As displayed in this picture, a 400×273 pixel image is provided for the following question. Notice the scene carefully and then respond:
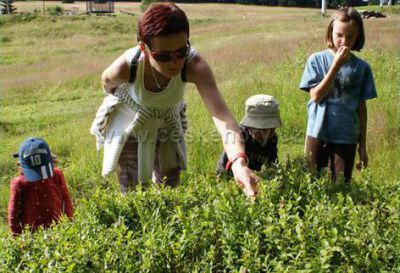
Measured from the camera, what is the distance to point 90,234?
2.42 metres

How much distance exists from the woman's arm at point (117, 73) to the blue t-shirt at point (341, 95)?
1.59 metres

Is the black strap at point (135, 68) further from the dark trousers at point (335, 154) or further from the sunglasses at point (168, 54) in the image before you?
the dark trousers at point (335, 154)

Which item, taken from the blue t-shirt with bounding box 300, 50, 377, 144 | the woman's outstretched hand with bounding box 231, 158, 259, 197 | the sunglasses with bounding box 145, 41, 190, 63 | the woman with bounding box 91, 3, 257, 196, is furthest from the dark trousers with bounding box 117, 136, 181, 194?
the blue t-shirt with bounding box 300, 50, 377, 144

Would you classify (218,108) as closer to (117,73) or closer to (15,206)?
(117,73)

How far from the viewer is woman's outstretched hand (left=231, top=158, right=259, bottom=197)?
258 centimetres

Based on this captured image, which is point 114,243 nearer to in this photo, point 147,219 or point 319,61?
point 147,219

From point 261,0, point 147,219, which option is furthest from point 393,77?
point 261,0

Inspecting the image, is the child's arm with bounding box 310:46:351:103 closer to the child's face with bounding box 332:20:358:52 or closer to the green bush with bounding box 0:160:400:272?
the child's face with bounding box 332:20:358:52

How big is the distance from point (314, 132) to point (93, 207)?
6.88ft

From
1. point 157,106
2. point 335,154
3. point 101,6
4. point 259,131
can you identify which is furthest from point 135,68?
point 101,6

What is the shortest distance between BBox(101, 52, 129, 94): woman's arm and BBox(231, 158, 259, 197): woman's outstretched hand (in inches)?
39.0

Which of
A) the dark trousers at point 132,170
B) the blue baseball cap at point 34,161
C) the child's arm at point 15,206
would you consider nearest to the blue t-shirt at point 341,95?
the dark trousers at point 132,170

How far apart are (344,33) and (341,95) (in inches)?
19.8

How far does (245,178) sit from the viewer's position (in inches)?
101
